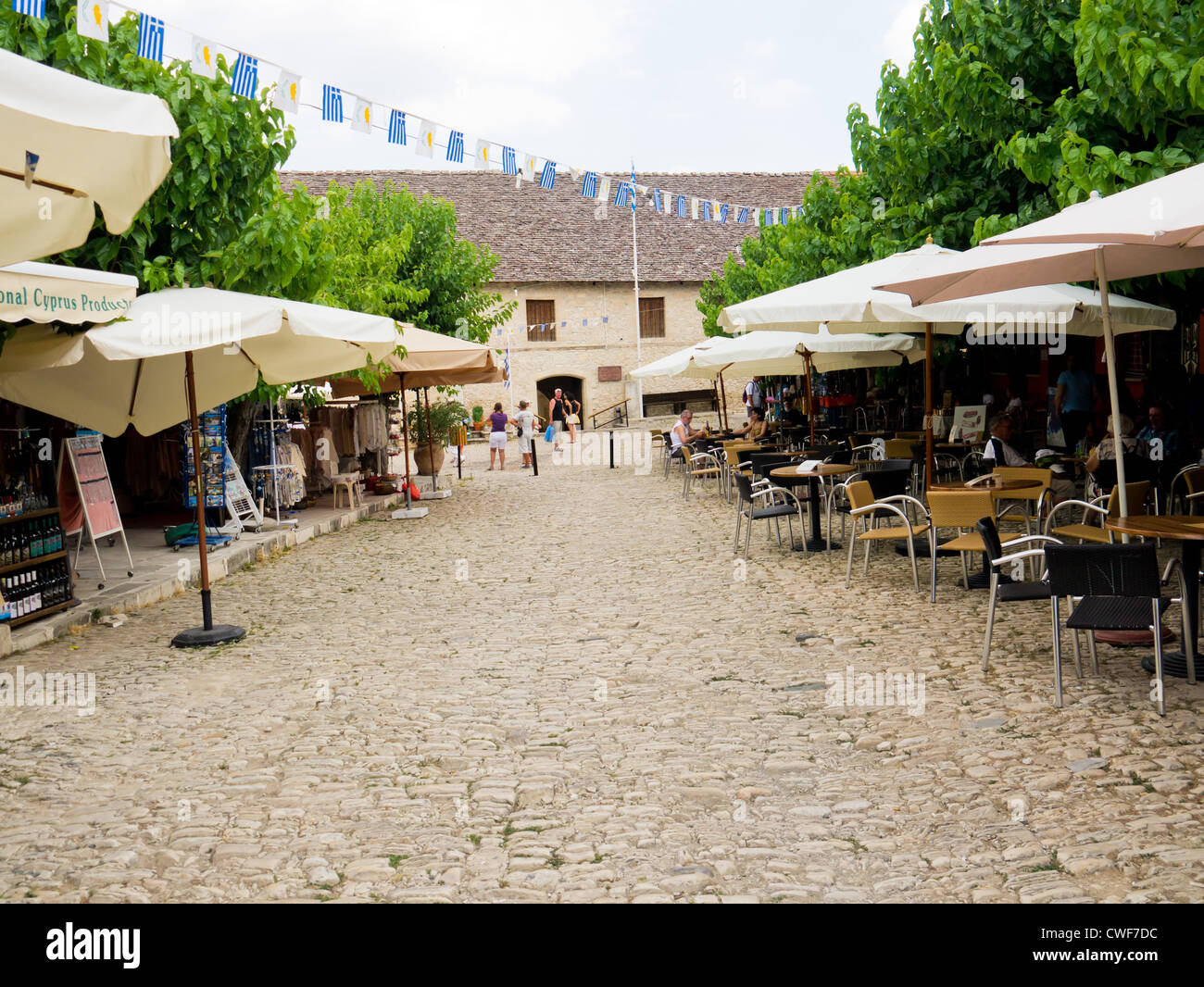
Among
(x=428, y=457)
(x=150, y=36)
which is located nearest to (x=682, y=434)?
(x=428, y=457)

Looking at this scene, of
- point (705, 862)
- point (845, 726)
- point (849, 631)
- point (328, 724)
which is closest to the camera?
point (705, 862)

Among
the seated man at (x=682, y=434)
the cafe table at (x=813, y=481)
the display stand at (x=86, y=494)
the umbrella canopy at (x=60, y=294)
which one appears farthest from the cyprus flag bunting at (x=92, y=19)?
the seated man at (x=682, y=434)

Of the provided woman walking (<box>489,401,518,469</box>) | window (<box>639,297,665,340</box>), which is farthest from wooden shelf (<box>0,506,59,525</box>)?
window (<box>639,297,665,340</box>)

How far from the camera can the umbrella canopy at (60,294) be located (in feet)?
18.1

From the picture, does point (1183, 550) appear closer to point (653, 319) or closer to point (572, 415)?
point (572, 415)

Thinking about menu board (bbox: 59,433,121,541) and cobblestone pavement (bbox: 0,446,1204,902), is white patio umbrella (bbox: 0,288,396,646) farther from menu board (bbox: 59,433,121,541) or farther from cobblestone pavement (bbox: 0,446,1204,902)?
cobblestone pavement (bbox: 0,446,1204,902)

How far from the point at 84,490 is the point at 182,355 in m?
1.42

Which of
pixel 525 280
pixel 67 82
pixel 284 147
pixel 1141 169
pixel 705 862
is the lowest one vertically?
pixel 705 862

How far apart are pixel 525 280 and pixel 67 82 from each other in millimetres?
32988

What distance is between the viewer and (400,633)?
7172 mm

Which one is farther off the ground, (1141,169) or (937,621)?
(1141,169)

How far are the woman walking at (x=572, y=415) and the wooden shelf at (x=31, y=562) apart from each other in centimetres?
2245

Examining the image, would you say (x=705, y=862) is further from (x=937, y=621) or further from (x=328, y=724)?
(x=937, y=621)
